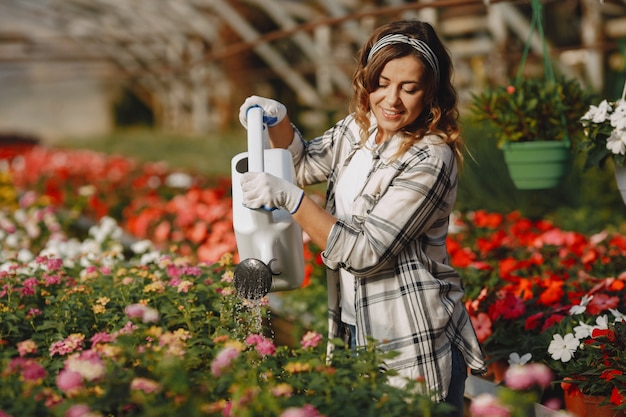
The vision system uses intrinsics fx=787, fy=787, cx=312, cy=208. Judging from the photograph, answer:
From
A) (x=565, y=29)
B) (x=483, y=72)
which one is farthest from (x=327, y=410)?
(x=565, y=29)

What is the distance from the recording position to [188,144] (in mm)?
11383

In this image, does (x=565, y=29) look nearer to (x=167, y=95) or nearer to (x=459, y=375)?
(x=459, y=375)

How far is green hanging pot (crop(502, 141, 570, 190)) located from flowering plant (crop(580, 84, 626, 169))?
0.69ft

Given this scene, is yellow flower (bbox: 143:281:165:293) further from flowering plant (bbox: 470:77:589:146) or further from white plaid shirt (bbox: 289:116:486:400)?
flowering plant (bbox: 470:77:589:146)

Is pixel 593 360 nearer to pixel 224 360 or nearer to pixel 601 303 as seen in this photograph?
pixel 601 303

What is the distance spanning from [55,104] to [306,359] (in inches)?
960

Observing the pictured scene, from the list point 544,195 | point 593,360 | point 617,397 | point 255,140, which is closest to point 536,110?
point 593,360

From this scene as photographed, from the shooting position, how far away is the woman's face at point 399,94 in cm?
161

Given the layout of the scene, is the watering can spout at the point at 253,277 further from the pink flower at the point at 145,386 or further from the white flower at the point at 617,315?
the white flower at the point at 617,315

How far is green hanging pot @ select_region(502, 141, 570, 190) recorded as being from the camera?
246cm

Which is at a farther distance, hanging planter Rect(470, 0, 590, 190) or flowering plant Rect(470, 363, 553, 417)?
hanging planter Rect(470, 0, 590, 190)

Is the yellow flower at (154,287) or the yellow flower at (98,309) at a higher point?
the yellow flower at (154,287)

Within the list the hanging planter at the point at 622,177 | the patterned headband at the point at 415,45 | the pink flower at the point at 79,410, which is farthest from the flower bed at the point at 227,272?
the patterned headband at the point at 415,45

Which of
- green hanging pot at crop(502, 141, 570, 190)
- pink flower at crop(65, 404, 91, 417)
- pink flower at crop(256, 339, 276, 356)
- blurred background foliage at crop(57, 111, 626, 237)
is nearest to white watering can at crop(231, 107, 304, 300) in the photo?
pink flower at crop(256, 339, 276, 356)
